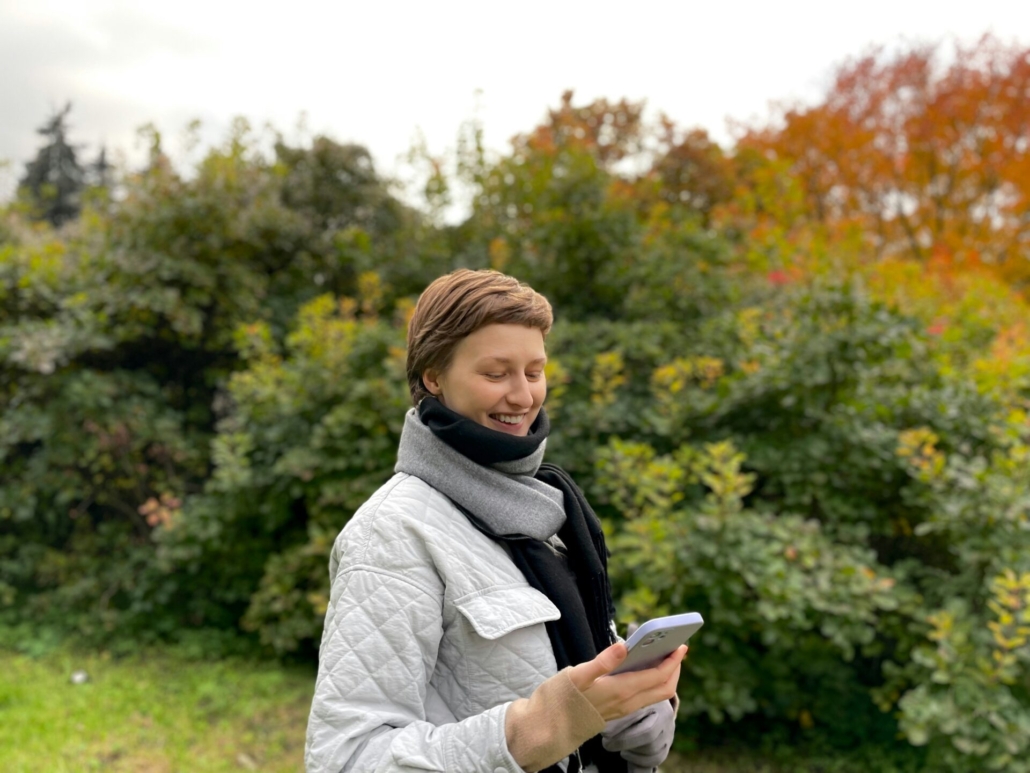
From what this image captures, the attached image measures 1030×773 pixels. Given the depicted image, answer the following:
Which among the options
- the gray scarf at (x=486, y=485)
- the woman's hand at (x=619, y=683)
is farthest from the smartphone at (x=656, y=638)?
the gray scarf at (x=486, y=485)

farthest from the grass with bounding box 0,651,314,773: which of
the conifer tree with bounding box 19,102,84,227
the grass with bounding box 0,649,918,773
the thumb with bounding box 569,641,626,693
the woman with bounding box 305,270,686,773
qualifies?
the conifer tree with bounding box 19,102,84,227

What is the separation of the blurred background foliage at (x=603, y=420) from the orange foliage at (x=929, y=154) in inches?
186

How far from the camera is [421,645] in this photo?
3.67 feet

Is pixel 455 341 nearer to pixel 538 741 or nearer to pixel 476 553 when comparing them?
pixel 476 553

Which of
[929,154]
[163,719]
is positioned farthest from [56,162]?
[163,719]

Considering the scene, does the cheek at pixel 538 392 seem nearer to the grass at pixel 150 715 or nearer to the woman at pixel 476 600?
the woman at pixel 476 600

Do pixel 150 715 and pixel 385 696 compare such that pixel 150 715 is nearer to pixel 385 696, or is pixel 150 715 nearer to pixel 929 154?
pixel 385 696

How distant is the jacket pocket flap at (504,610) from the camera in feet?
3.69

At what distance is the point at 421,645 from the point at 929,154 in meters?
13.7

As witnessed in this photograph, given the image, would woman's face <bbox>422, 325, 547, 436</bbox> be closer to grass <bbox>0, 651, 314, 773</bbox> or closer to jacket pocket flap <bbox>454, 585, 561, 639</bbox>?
jacket pocket flap <bbox>454, 585, 561, 639</bbox>

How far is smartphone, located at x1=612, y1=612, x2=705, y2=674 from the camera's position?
99 cm

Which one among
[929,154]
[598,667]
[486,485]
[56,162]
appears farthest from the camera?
[56,162]

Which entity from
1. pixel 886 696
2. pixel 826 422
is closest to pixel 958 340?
pixel 826 422

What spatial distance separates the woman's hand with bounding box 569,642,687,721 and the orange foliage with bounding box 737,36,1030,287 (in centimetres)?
1194
